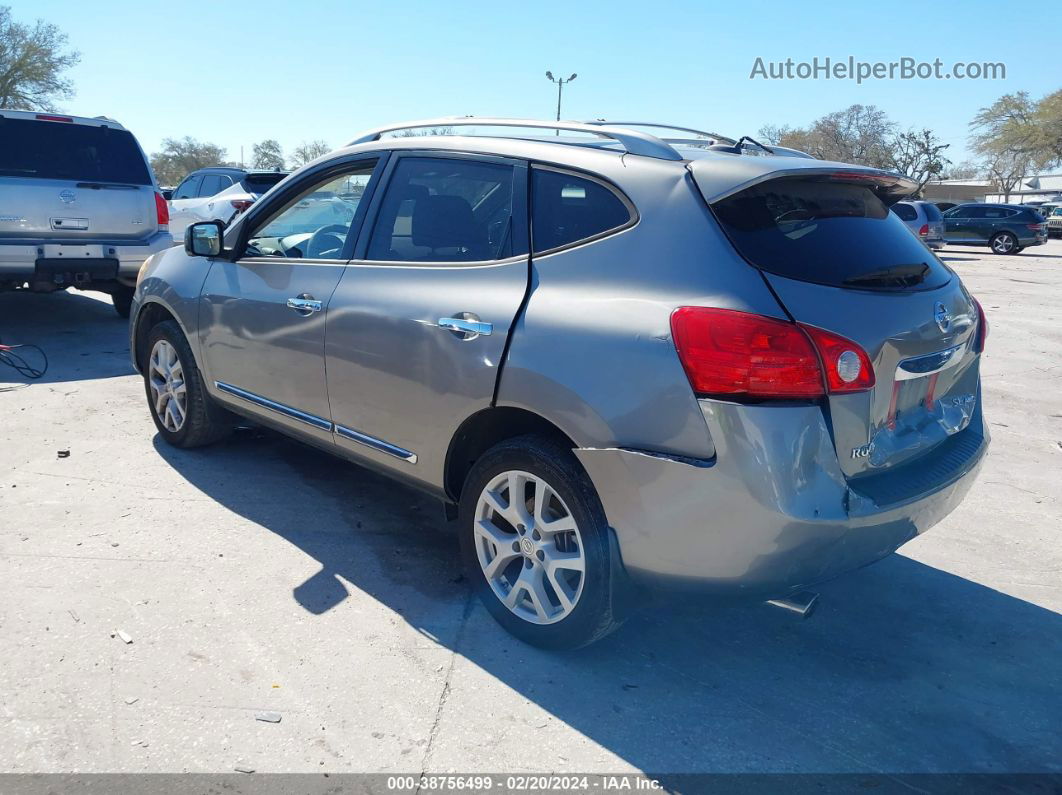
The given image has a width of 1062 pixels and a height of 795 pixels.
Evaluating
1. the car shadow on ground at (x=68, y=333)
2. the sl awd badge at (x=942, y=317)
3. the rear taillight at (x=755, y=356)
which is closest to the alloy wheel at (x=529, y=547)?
the rear taillight at (x=755, y=356)

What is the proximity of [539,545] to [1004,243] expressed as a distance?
33231 millimetres

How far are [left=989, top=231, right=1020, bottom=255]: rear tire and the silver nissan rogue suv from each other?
31668 millimetres

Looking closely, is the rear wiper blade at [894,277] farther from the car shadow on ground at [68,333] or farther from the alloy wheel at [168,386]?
the car shadow on ground at [68,333]

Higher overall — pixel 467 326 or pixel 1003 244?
pixel 467 326

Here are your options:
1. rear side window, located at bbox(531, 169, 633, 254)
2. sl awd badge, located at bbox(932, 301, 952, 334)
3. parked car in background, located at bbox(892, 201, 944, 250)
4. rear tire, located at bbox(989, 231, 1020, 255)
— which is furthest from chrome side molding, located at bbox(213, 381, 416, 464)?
rear tire, located at bbox(989, 231, 1020, 255)

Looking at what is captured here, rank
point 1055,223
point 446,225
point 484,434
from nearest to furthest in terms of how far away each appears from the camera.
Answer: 1. point 484,434
2. point 446,225
3. point 1055,223

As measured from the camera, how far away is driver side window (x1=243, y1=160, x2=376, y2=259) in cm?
402

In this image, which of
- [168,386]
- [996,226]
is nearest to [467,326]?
[168,386]

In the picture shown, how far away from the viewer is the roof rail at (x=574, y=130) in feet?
9.96

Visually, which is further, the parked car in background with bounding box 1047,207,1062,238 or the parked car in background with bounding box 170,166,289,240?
the parked car in background with bounding box 1047,207,1062,238

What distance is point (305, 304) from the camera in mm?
3961

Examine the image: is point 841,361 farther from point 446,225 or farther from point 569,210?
point 446,225

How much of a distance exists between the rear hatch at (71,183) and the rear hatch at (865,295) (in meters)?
7.24

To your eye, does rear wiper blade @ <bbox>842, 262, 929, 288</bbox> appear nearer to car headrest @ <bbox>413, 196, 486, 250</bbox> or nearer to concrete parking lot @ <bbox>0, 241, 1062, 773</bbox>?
concrete parking lot @ <bbox>0, 241, 1062, 773</bbox>
